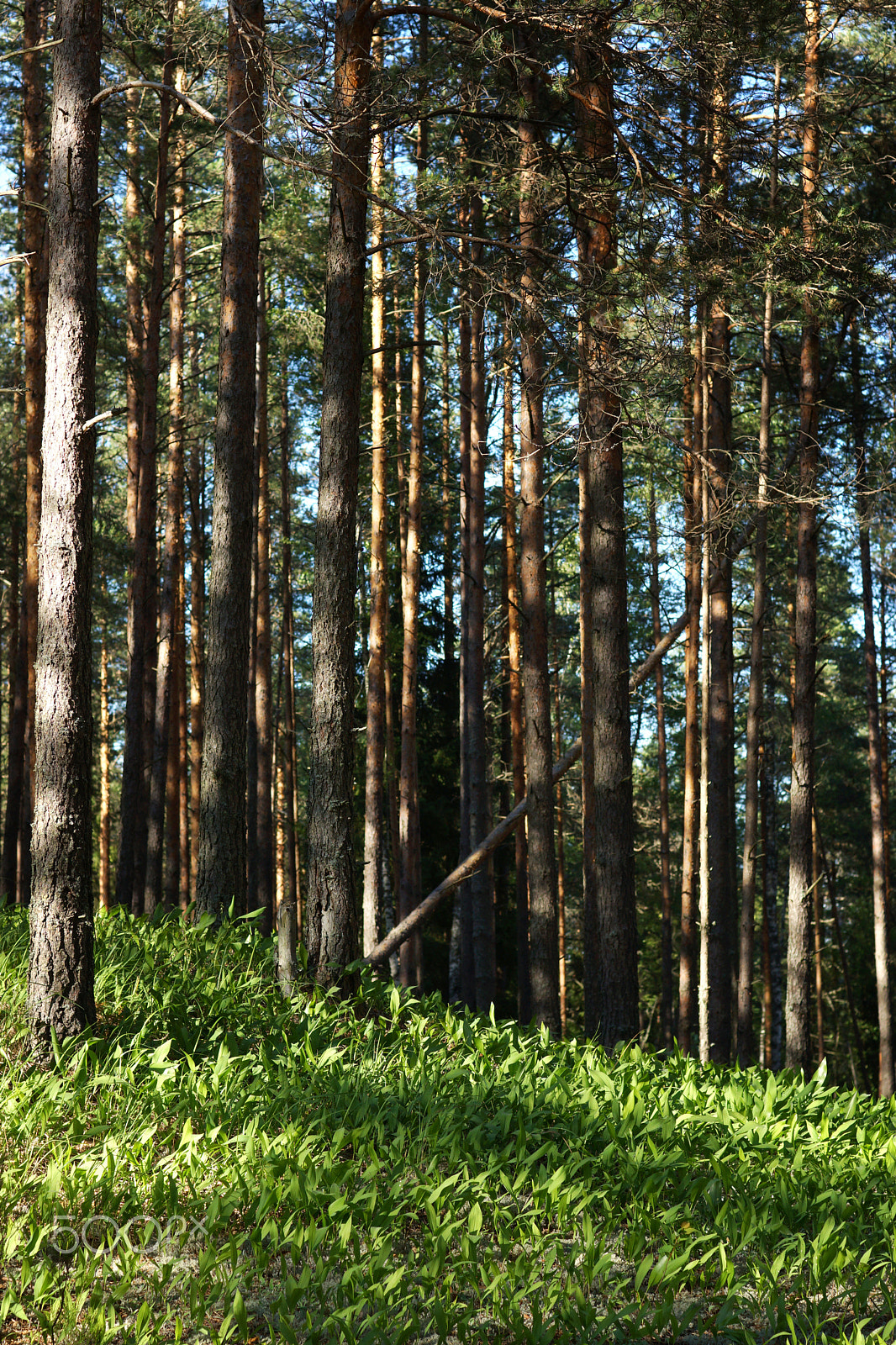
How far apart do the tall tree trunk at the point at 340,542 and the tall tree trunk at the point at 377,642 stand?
6061 millimetres

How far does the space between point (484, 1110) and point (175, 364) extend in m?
13.6

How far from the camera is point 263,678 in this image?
16.0 m

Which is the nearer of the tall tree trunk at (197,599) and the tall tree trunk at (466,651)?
the tall tree trunk at (466,651)

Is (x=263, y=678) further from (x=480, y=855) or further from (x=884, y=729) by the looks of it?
(x=884, y=729)

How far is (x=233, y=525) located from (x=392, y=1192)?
486 centimetres

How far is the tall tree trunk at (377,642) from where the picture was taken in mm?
12648

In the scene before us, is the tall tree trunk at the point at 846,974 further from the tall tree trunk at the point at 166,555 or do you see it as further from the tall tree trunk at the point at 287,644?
the tall tree trunk at the point at 166,555

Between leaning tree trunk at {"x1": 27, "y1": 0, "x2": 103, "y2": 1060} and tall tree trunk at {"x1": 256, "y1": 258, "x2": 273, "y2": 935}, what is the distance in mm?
10502

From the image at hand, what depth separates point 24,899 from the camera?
14703 mm

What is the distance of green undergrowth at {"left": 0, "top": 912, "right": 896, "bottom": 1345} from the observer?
3229 mm

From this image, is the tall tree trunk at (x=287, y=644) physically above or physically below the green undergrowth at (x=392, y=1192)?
above

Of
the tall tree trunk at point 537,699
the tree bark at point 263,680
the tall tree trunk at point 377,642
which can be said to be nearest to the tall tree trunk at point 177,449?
the tree bark at point 263,680

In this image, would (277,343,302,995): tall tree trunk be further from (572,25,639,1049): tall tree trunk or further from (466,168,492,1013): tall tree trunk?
(572,25,639,1049): tall tree trunk

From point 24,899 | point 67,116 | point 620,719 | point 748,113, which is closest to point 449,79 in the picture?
point 748,113
